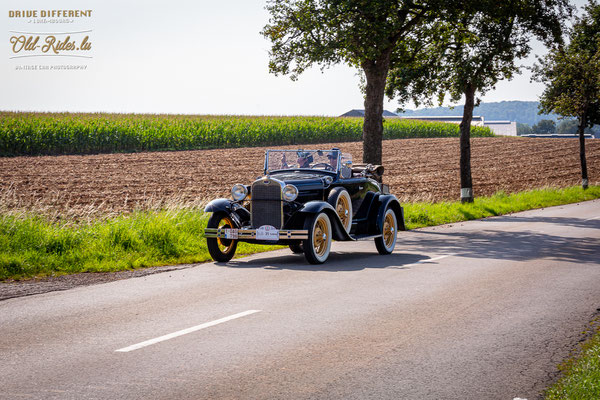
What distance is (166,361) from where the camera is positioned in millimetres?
5496

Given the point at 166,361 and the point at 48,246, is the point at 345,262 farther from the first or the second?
the point at 166,361

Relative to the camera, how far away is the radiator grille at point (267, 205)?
1174 centimetres

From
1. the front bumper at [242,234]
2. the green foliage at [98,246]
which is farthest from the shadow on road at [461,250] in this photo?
the green foliage at [98,246]

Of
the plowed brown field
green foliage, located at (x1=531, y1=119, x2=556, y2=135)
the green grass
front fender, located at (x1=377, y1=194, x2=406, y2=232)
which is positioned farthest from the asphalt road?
green foliage, located at (x1=531, y1=119, x2=556, y2=135)

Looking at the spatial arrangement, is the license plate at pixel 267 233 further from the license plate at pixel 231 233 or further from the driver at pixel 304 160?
the driver at pixel 304 160

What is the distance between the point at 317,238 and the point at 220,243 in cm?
188

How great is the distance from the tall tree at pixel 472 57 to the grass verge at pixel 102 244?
13.4m

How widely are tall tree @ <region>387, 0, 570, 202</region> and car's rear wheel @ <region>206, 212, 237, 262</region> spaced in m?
14.8

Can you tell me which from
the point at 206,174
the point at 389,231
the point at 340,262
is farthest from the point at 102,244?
the point at 206,174

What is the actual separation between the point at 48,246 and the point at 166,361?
7.20m

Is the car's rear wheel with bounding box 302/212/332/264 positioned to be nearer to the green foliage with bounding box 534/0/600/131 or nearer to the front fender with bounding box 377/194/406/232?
the front fender with bounding box 377/194/406/232

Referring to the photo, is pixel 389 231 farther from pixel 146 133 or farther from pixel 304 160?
pixel 146 133

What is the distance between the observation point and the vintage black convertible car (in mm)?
11375

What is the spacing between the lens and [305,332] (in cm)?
655
